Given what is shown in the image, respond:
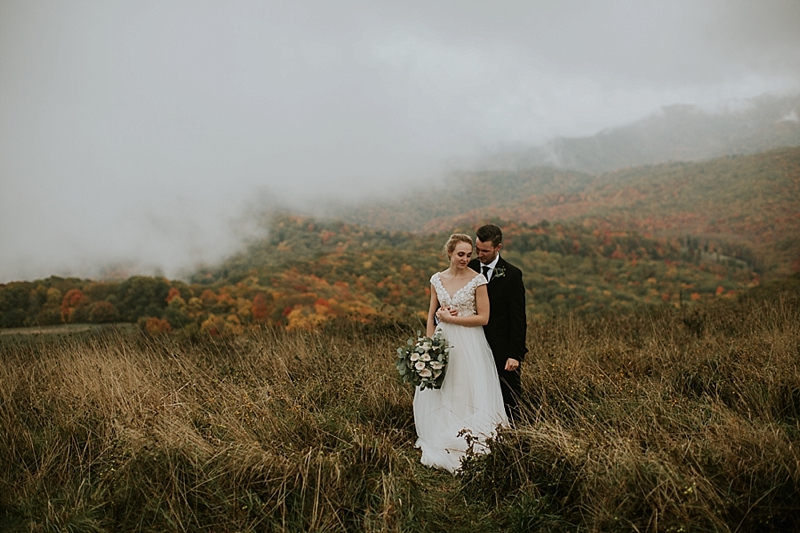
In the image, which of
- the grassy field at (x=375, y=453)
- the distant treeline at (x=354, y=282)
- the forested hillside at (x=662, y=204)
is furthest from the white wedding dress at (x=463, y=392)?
A: the forested hillside at (x=662, y=204)

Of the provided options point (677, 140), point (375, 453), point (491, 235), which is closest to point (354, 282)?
point (491, 235)

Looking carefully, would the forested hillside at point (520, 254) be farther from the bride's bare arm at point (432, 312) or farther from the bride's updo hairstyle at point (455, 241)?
the bride's updo hairstyle at point (455, 241)

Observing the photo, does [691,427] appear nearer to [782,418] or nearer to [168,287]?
[782,418]

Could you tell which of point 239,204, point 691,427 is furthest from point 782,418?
point 239,204

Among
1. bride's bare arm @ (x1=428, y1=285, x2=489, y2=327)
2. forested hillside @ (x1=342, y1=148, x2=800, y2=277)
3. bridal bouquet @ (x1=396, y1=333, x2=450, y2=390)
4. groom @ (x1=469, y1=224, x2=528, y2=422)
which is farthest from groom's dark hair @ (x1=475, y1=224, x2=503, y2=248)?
forested hillside @ (x1=342, y1=148, x2=800, y2=277)

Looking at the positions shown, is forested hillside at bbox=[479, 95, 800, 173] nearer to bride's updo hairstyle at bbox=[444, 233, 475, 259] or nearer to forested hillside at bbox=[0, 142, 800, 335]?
forested hillside at bbox=[0, 142, 800, 335]

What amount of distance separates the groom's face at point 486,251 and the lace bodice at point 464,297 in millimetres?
179

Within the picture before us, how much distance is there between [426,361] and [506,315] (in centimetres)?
90

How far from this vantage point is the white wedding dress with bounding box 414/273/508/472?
4.67 m

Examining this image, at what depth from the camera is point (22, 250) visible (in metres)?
19.4

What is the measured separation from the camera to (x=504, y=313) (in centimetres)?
486

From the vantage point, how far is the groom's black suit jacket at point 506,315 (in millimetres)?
4727

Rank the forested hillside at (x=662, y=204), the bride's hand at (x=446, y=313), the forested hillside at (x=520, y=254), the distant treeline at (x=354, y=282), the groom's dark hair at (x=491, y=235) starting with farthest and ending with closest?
1. the forested hillside at (x=662, y=204)
2. the forested hillside at (x=520, y=254)
3. the distant treeline at (x=354, y=282)
4. the bride's hand at (x=446, y=313)
5. the groom's dark hair at (x=491, y=235)

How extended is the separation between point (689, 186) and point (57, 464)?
48.9 meters
